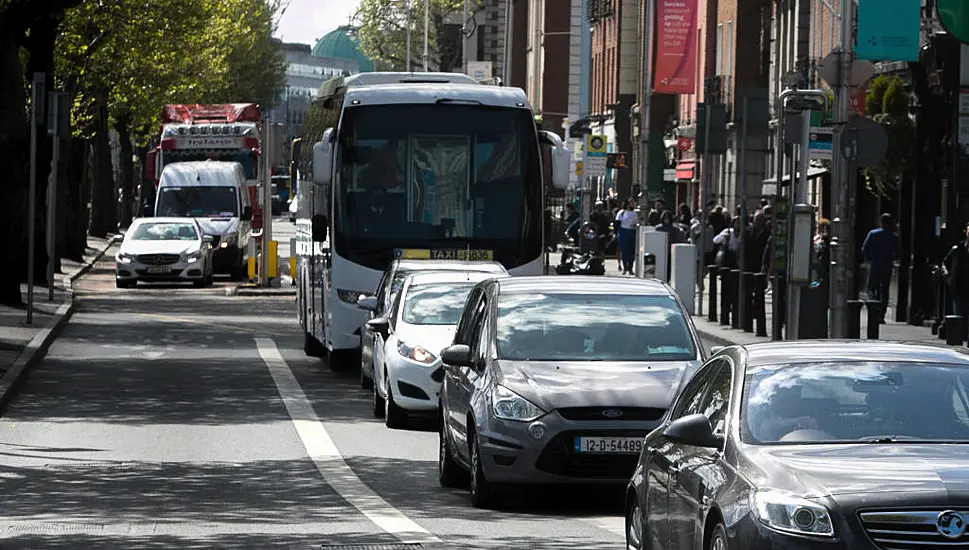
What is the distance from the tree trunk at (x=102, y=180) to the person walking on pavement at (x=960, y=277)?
32020 millimetres

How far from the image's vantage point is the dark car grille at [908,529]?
25.4ft

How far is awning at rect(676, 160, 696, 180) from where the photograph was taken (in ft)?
237

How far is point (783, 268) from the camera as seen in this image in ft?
99.4

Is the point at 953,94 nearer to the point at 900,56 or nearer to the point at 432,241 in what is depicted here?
the point at 900,56

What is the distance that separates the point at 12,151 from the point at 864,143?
1308 centimetres

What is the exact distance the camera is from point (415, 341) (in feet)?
62.6

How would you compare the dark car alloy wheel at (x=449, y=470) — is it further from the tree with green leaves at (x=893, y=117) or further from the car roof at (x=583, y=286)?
the tree with green leaves at (x=893, y=117)

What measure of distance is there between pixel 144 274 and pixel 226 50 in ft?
91.4

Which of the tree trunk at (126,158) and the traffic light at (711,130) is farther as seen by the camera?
the tree trunk at (126,158)

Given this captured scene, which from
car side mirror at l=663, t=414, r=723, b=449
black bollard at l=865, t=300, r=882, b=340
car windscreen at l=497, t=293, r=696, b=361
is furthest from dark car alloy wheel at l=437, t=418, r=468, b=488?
Result: black bollard at l=865, t=300, r=882, b=340

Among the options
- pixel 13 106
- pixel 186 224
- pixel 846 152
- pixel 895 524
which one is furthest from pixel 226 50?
pixel 895 524

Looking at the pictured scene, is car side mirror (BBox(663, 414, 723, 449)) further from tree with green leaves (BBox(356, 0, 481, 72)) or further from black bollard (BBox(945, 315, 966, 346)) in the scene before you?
tree with green leaves (BBox(356, 0, 481, 72))

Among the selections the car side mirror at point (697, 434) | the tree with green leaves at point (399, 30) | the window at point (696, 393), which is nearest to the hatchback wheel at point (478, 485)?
the window at point (696, 393)

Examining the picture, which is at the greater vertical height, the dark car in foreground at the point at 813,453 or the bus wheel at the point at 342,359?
the dark car in foreground at the point at 813,453
